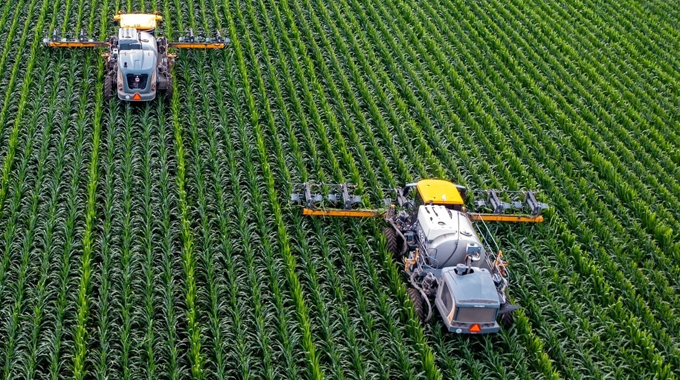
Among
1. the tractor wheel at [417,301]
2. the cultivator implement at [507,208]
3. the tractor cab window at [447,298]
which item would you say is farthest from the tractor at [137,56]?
the tractor cab window at [447,298]

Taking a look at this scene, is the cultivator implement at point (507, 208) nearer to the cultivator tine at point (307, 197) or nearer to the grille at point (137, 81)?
the cultivator tine at point (307, 197)

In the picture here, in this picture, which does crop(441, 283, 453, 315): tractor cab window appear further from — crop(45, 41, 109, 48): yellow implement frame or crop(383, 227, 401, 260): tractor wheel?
crop(45, 41, 109, 48): yellow implement frame

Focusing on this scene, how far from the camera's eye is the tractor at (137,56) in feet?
58.4

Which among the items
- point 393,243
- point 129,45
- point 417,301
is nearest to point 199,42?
point 129,45

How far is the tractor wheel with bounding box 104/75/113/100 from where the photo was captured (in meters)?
18.4

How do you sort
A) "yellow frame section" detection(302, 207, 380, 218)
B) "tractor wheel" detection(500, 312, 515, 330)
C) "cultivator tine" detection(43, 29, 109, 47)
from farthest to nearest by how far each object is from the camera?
"cultivator tine" detection(43, 29, 109, 47) → "yellow frame section" detection(302, 207, 380, 218) → "tractor wheel" detection(500, 312, 515, 330)

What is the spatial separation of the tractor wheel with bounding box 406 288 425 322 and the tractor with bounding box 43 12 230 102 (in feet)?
26.9

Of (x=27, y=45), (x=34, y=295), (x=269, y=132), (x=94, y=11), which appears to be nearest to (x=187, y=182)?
(x=269, y=132)

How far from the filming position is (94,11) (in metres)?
23.8

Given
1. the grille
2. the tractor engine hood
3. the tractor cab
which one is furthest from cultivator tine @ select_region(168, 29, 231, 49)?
the tractor cab

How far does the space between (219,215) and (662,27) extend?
17405 mm

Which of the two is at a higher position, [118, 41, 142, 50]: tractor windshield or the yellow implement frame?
[118, 41, 142, 50]: tractor windshield

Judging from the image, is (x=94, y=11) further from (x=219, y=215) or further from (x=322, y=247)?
(x=322, y=247)

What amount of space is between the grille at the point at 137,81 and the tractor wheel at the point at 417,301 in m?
8.17
